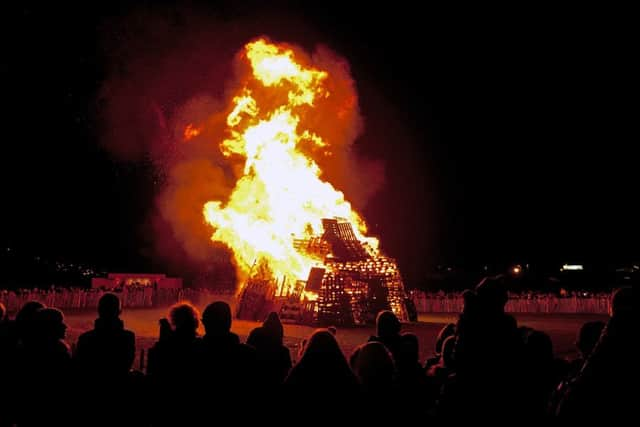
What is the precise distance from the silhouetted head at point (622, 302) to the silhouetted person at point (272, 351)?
10.2ft

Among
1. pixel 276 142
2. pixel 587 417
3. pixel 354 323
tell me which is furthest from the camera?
pixel 276 142

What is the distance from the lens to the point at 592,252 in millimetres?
54625

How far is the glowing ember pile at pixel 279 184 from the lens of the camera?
74.9 feet

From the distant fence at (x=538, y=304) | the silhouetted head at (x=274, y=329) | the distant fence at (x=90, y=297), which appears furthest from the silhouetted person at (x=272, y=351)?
the distant fence at (x=538, y=304)

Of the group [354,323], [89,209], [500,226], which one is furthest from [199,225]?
[500,226]

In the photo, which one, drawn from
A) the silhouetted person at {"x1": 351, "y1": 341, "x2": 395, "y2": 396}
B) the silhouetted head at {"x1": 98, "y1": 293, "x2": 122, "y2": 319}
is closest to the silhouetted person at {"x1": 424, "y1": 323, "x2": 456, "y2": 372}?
the silhouetted person at {"x1": 351, "y1": 341, "x2": 395, "y2": 396}

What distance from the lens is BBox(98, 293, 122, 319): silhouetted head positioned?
20.0 feet

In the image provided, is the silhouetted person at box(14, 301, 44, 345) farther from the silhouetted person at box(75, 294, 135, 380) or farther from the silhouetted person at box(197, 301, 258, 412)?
the silhouetted person at box(197, 301, 258, 412)

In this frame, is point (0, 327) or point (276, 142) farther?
point (276, 142)

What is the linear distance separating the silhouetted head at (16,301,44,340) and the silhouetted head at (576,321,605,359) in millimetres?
4535

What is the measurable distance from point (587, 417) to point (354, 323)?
57.5 feet

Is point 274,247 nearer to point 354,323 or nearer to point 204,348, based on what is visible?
point 354,323

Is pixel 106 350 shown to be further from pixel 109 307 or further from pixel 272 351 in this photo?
pixel 272 351

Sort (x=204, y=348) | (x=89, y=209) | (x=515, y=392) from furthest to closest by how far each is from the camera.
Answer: (x=89, y=209) < (x=204, y=348) < (x=515, y=392)
